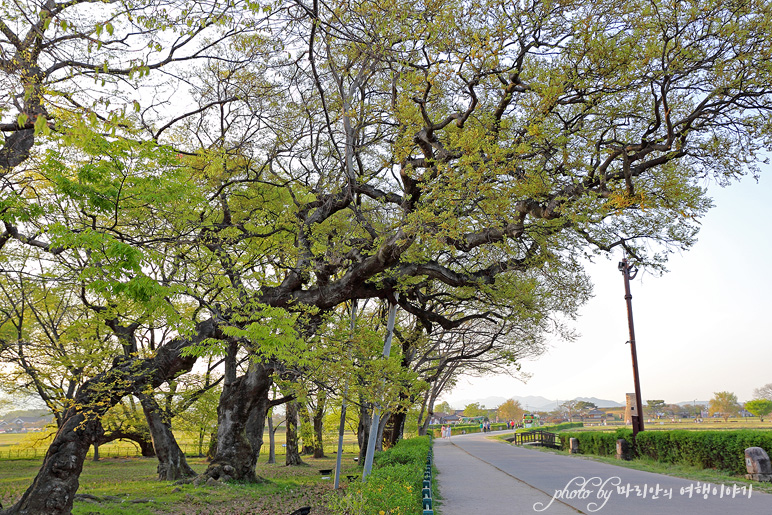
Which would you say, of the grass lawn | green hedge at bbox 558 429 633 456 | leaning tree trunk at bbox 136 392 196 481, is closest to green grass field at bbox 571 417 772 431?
green hedge at bbox 558 429 633 456

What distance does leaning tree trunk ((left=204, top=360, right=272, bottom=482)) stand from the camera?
15.3 metres

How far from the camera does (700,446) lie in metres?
15.5

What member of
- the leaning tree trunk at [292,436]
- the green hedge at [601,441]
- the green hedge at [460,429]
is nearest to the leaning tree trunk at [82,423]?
the leaning tree trunk at [292,436]

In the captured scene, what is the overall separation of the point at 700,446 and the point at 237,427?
1468 cm

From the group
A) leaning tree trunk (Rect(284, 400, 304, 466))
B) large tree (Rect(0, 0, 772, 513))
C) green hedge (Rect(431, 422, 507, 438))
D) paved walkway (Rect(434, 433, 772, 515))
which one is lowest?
green hedge (Rect(431, 422, 507, 438))

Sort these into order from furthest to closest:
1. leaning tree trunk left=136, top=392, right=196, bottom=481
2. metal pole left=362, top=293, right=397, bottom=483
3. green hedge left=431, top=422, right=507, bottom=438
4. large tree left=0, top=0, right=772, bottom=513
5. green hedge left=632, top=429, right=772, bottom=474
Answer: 1. green hedge left=431, top=422, right=507, bottom=438
2. leaning tree trunk left=136, top=392, right=196, bottom=481
3. green hedge left=632, top=429, right=772, bottom=474
4. metal pole left=362, top=293, right=397, bottom=483
5. large tree left=0, top=0, right=772, bottom=513

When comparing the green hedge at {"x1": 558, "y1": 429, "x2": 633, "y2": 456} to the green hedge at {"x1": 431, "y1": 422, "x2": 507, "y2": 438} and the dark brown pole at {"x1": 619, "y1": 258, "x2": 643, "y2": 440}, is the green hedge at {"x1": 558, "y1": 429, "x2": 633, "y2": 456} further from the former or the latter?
the green hedge at {"x1": 431, "y1": 422, "x2": 507, "y2": 438}

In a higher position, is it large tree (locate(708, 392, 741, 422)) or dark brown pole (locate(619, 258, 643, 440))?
dark brown pole (locate(619, 258, 643, 440))

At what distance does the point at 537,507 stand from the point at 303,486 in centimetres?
1008

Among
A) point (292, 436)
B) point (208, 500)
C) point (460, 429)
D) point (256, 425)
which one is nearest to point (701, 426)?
point (460, 429)

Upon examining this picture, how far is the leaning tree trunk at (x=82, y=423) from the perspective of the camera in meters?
9.55

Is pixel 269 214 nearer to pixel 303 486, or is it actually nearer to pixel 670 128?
pixel 303 486

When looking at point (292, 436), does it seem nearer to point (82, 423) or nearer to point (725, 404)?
point (82, 423)

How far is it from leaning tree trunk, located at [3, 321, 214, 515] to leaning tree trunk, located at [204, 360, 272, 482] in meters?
2.56
